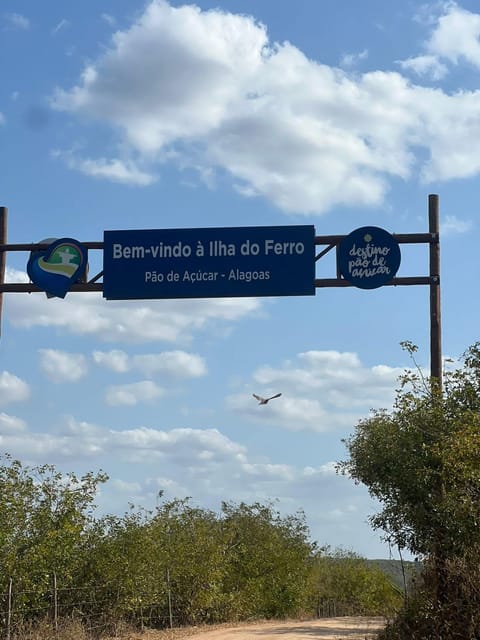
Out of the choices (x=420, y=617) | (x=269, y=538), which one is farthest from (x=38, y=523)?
(x=269, y=538)

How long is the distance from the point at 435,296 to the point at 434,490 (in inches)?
146

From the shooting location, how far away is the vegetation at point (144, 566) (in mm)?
20828

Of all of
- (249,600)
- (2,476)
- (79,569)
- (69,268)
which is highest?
(69,268)

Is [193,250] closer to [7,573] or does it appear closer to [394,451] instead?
[394,451]

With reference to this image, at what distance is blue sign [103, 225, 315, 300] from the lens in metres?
16.8

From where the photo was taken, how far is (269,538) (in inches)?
1489

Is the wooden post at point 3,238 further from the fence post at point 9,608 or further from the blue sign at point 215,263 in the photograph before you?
the fence post at point 9,608

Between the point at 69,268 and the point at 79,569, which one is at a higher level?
the point at 69,268

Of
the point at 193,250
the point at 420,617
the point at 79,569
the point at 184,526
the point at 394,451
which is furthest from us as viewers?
the point at 184,526

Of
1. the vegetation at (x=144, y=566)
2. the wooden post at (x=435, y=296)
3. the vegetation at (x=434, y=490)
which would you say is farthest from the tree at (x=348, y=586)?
the wooden post at (x=435, y=296)

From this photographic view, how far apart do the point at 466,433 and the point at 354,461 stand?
10.4m

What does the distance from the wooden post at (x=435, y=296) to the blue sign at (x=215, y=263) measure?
7.64 feet

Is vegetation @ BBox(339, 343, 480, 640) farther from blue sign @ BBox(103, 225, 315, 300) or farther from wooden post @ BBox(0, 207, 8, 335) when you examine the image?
wooden post @ BBox(0, 207, 8, 335)

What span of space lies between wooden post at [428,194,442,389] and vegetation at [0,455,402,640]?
4597 millimetres
